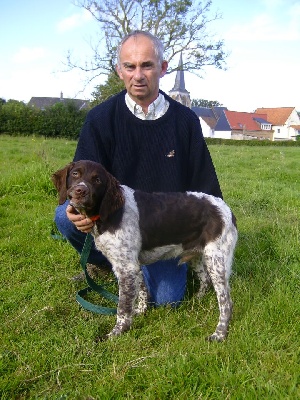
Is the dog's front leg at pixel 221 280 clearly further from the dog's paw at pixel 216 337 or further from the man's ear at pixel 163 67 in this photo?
the man's ear at pixel 163 67

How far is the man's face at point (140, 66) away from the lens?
11.9 ft

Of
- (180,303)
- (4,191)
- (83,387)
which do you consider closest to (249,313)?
(180,303)

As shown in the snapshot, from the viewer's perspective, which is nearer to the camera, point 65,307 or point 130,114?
point 65,307

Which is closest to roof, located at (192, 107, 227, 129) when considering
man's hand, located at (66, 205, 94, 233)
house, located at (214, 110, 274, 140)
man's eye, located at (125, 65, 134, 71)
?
house, located at (214, 110, 274, 140)

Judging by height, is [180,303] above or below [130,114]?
below

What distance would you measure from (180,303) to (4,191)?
176 inches

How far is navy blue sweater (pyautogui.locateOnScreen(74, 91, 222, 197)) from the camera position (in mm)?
3844

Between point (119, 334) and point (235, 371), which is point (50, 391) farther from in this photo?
point (235, 371)

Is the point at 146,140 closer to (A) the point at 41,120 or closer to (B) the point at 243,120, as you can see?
(A) the point at 41,120

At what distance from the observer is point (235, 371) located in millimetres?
2707

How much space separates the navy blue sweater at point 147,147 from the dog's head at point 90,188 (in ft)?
2.11

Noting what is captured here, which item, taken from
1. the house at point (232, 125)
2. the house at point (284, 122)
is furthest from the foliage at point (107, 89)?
the house at point (284, 122)

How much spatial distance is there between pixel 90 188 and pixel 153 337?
1.17 metres

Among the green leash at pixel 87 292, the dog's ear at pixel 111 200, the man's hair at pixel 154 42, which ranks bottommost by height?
the green leash at pixel 87 292
